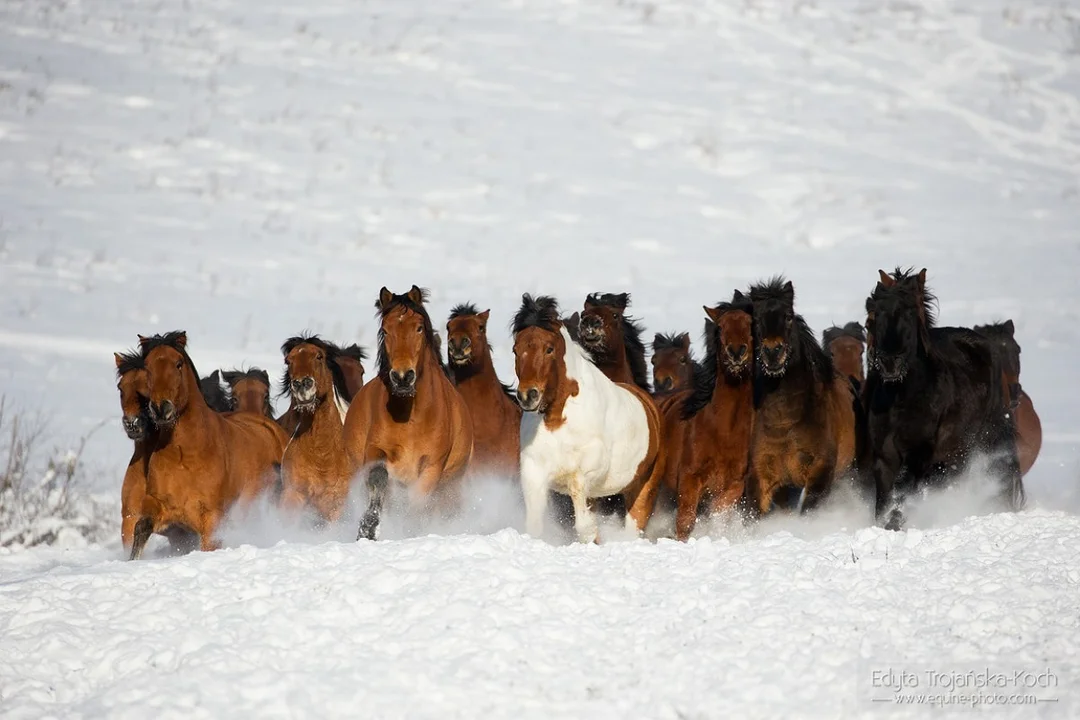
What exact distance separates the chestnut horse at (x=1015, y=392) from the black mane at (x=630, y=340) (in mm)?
2979

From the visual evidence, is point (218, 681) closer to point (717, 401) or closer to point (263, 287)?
point (717, 401)

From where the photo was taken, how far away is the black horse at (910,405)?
10000 mm

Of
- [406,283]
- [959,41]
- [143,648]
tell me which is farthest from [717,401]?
[959,41]

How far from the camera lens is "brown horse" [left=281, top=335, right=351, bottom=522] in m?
10.7

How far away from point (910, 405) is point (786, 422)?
0.94m

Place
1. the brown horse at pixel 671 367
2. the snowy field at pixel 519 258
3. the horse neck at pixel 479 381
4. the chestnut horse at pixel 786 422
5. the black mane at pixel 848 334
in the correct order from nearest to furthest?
the snowy field at pixel 519 258
the chestnut horse at pixel 786 422
the horse neck at pixel 479 381
the black mane at pixel 848 334
the brown horse at pixel 671 367

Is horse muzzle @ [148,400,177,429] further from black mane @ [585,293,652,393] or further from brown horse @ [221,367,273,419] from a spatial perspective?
black mane @ [585,293,652,393]

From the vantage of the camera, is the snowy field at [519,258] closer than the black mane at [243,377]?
Yes

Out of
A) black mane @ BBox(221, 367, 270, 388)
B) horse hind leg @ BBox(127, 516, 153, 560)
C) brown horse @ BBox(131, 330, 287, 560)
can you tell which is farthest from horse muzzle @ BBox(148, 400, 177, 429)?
black mane @ BBox(221, 367, 270, 388)

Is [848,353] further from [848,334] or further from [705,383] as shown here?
[705,383]

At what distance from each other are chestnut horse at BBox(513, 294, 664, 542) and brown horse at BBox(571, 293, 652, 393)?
1595 mm

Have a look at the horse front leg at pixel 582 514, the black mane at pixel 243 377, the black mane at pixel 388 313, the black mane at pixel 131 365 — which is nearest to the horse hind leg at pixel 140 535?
the black mane at pixel 131 365

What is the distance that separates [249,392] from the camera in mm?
13273

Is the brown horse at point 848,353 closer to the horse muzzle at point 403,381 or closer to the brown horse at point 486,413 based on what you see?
the brown horse at point 486,413
